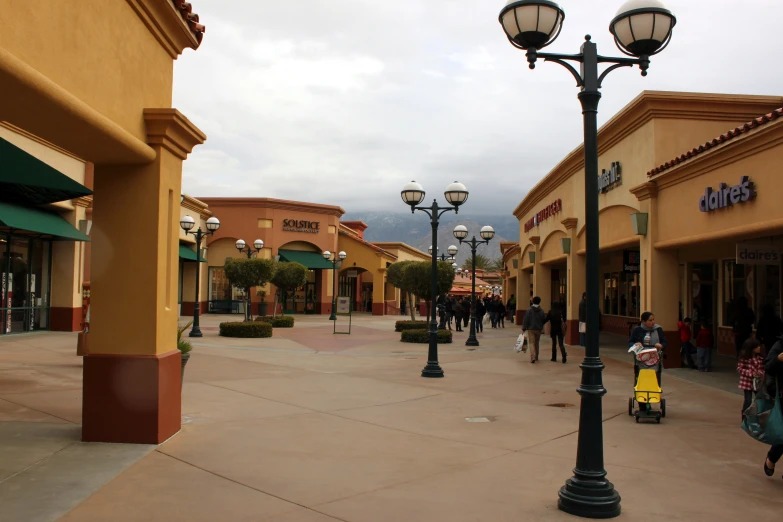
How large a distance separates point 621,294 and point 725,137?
17.0 metres

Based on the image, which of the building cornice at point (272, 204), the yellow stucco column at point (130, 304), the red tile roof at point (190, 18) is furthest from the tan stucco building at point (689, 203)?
the building cornice at point (272, 204)

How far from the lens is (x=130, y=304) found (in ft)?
24.8

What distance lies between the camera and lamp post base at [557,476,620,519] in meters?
5.48

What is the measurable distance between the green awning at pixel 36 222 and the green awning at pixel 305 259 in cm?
2338

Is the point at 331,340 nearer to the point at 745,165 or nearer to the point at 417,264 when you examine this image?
the point at 417,264

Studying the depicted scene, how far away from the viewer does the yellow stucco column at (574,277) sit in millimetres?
22719

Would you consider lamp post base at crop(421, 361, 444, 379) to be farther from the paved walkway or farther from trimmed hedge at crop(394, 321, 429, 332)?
trimmed hedge at crop(394, 321, 429, 332)

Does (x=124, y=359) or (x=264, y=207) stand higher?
(x=264, y=207)

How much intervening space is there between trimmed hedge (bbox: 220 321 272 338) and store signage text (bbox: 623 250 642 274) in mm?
12633

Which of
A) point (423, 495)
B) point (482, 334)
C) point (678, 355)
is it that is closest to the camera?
point (423, 495)

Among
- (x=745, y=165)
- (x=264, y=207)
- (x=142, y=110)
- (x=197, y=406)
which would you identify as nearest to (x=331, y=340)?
(x=197, y=406)

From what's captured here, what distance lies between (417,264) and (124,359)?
19.7 metres

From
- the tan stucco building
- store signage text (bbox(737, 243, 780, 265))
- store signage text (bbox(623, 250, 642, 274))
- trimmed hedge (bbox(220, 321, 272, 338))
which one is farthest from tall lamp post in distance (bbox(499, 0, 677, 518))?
trimmed hedge (bbox(220, 321, 272, 338))

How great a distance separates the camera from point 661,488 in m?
6.39
